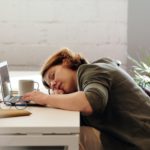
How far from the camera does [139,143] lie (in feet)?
5.30

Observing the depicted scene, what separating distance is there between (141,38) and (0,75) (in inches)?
88.5

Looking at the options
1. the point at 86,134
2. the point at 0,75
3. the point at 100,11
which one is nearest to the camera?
the point at 0,75

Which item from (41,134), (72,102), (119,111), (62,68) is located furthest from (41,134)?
(62,68)

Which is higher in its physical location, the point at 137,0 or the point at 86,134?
the point at 137,0

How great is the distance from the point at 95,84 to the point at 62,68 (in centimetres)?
41

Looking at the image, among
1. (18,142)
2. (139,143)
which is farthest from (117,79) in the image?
(18,142)

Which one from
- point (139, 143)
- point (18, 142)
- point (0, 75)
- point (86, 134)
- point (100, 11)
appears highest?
point (100, 11)

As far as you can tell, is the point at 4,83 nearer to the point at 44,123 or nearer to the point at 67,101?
the point at 67,101

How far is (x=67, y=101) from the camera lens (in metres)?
1.57

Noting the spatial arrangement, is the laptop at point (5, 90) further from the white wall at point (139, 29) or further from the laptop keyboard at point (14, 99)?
the white wall at point (139, 29)

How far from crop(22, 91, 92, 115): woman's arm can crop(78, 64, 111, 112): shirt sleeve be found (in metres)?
0.03

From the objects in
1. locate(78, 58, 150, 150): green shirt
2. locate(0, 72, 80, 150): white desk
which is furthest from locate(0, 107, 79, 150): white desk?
locate(78, 58, 150, 150): green shirt

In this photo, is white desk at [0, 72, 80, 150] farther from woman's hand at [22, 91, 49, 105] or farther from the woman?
woman's hand at [22, 91, 49, 105]

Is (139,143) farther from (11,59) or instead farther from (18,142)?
(11,59)
